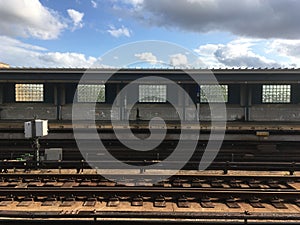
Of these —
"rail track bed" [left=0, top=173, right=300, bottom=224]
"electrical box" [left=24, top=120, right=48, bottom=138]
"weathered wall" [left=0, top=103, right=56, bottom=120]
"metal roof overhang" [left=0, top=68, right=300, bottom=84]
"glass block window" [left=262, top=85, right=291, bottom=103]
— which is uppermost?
"metal roof overhang" [left=0, top=68, right=300, bottom=84]

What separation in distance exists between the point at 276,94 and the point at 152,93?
11819 millimetres

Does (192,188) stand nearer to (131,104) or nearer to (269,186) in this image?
(269,186)

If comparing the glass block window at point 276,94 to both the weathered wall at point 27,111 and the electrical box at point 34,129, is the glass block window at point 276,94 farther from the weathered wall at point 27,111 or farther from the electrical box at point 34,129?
the weathered wall at point 27,111

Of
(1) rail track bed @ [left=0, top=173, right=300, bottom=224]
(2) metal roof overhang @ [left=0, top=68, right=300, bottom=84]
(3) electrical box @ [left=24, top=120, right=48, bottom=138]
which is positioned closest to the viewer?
(1) rail track bed @ [left=0, top=173, right=300, bottom=224]

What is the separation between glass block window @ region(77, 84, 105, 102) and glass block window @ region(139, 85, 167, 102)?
398 cm

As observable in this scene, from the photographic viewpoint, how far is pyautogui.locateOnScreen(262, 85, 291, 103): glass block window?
76.4 ft

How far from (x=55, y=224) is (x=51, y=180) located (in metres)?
3.84

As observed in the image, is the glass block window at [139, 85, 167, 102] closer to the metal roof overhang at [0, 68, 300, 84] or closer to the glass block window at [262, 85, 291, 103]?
the metal roof overhang at [0, 68, 300, 84]

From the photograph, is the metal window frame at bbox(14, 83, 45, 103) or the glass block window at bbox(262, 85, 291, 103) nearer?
the glass block window at bbox(262, 85, 291, 103)

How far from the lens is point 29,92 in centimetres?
2358

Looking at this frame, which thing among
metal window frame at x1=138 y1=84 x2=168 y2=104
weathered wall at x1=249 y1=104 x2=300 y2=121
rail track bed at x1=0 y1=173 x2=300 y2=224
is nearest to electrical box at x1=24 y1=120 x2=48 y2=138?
rail track bed at x1=0 y1=173 x2=300 y2=224

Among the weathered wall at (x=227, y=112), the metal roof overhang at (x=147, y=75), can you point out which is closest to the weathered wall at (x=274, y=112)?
the weathered wall at (x=227, y=112)

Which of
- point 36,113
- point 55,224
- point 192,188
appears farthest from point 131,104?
point 55,224

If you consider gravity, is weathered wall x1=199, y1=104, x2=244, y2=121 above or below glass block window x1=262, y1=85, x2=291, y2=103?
below
